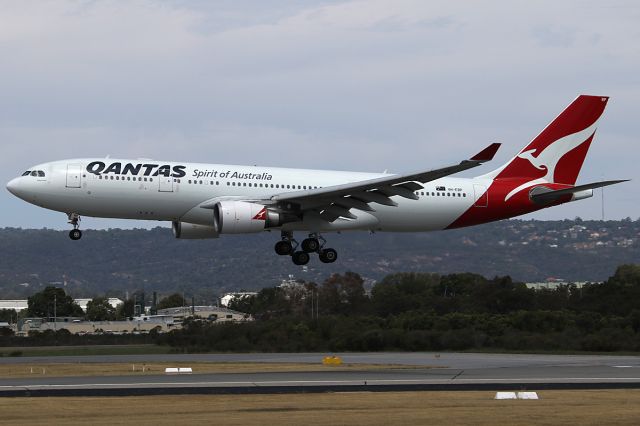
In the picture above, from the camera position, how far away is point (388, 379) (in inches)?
1780

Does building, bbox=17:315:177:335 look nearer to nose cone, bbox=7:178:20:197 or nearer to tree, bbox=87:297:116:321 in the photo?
tree, bbox=87:297:116:321

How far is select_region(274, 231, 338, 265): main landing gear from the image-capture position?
5466cm

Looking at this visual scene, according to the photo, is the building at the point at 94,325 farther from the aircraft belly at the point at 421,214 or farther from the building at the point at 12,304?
the aircraft belly at the point at 421,214

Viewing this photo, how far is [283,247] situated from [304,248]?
3.75 feet

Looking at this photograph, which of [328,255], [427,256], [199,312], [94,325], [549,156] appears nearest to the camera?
[328,255]

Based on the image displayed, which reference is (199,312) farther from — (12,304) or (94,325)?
(12,304)

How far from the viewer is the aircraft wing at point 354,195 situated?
49.5 metres

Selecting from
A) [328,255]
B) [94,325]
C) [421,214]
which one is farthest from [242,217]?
[94,325]

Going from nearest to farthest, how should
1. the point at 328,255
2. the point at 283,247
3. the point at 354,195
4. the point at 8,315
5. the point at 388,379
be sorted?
the point at 388,379 → the point at 354,195 → the point at 283,247 → the point at 328,255 → the point at 8,315

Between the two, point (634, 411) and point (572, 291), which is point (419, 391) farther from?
point (572, 291)

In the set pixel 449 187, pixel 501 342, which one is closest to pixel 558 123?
pixel 449 187

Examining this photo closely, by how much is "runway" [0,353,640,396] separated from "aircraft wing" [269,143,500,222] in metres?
7.20

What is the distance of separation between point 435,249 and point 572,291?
11.2 m

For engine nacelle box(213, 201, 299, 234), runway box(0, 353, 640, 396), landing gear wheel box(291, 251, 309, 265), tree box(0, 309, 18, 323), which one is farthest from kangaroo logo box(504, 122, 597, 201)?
tree box(0, 309, 18, 323)
